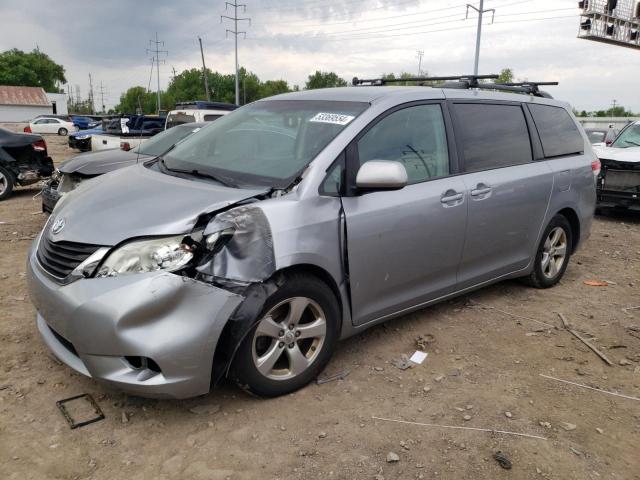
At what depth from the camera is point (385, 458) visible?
260cm

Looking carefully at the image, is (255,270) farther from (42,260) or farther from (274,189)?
(42,260)

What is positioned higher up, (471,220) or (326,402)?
(471,220)

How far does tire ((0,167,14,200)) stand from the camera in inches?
368

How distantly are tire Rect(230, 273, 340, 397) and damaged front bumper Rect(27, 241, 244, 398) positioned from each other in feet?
0.76

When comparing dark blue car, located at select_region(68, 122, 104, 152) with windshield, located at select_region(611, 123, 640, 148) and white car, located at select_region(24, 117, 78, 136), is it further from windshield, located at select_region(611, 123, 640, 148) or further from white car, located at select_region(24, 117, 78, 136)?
white car, located at select_region(24, 117, 78, 136)

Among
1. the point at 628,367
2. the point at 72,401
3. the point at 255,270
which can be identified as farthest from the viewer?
the point at 628,367

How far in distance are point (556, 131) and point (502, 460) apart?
334 centimetres

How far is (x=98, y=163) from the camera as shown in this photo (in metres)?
7.02

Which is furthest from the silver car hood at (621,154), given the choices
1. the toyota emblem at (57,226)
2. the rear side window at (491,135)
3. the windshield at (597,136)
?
the toyota emblem at (57,226)

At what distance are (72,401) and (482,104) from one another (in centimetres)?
350

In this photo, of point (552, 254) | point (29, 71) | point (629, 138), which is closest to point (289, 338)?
point (552, 254)

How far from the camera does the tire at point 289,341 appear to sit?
9.29 ft

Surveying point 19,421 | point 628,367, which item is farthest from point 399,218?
point 19,421

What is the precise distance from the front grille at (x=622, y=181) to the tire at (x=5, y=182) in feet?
33.5
